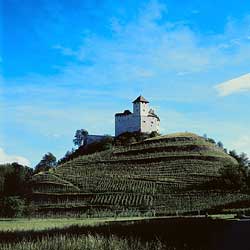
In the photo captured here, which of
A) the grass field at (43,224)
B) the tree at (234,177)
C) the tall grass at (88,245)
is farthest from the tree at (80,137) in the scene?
the tall grass at (88,245)

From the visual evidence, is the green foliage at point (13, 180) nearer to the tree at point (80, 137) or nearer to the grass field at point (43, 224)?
the tree at point (80, 137)

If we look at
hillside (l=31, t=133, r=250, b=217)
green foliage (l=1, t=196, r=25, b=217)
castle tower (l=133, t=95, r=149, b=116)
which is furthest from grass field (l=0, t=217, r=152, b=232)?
castle tower (l=133, t=95, r=149, b=116)

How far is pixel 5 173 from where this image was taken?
130m

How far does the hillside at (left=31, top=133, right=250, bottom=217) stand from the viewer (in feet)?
278

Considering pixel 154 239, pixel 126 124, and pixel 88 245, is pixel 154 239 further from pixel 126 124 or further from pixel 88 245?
pixel 126 124

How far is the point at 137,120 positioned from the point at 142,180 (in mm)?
50121

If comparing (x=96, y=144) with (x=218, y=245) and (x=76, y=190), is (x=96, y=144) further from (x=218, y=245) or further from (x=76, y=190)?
(x=218, y=245)

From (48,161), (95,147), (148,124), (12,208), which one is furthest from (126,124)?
(12,208)

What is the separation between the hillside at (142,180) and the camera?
8481 centimetres

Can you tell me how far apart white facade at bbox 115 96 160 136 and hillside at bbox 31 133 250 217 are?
458 inches

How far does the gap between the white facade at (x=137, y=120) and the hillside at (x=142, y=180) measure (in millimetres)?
11625

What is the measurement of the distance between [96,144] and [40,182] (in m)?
42.0

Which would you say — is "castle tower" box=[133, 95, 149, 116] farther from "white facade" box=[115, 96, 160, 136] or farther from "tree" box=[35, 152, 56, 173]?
"tree" box=[35, 152, 56, 173]

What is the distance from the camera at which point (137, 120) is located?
6043 inches
